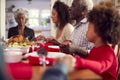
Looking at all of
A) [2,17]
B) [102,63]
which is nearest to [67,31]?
[102,63]

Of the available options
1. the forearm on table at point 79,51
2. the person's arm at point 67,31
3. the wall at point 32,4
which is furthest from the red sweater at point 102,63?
the wall at point 32,4

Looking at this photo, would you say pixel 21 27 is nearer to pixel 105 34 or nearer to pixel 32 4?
pixel 105 34

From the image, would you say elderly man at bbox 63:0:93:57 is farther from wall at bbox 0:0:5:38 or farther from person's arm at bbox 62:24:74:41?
wall at bbox 0:0:5:38

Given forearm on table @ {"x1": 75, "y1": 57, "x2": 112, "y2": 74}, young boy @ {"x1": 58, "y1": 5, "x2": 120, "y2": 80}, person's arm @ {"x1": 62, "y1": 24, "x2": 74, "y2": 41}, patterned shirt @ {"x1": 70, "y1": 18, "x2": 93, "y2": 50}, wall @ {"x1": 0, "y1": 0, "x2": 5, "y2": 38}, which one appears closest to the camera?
forearm on table @ {"x1": 75, "y1": 57, "x2": 112, "y2": 74}

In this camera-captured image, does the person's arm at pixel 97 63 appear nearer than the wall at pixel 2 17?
Yes

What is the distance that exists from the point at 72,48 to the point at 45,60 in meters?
0.62

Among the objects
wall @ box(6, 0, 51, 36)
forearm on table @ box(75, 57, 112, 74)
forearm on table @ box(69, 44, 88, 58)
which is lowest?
forearm on table @ box(69, 44, 88, 58)

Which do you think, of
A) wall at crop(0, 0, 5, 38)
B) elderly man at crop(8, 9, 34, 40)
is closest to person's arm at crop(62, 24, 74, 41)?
elderly man at crop(8, 9, 34, 40)

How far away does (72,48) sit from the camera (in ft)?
5.04

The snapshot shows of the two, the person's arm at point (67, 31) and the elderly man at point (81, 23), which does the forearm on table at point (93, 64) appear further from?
the person's arm at point (67, 31)

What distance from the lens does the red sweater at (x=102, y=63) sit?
33.7 inches

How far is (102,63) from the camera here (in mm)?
941

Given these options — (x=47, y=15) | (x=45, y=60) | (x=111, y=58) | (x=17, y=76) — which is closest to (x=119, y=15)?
(x=111, y=58)

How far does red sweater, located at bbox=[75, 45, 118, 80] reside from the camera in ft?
2.80
